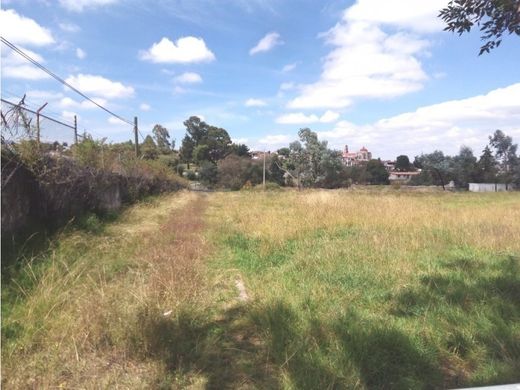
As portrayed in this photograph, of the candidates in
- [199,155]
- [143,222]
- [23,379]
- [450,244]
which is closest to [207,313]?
[23,379]

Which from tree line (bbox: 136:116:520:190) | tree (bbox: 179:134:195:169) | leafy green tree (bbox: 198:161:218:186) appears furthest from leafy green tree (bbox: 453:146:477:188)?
tree (bbox: 179:134:195:169)

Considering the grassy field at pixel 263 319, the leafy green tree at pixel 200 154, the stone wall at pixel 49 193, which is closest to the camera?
the grassy field at pixel 263 319

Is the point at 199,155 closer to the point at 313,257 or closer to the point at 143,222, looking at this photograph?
the point at 143,222

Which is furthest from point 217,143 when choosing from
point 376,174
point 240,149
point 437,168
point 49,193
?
point 49,193

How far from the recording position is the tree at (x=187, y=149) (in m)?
100.0

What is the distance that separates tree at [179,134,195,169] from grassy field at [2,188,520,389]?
92.3 meters

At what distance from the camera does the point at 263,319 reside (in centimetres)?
442

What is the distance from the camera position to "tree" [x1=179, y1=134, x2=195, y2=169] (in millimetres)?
99956

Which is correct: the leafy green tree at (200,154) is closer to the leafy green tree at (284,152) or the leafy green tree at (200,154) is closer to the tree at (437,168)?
the leafy green tree at (284,152)

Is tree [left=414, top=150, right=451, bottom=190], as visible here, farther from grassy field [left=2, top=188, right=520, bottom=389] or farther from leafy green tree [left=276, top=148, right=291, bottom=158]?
grassy field [left=2, top=188, right=520, bottom=389]

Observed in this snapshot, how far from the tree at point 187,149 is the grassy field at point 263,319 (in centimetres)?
9227

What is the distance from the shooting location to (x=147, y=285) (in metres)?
5.07

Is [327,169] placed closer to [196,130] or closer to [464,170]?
[464,170]

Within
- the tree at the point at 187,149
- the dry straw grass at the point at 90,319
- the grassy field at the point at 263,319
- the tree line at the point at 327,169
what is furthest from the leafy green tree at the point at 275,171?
the dry straw grass at the point at 90,319
